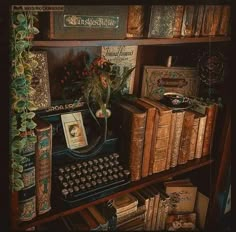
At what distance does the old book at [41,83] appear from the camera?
4.50 ft

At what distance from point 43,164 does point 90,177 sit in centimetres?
25

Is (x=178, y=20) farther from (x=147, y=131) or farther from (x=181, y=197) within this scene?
(x=181, y=197)

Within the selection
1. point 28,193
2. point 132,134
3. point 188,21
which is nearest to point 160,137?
point 132,134

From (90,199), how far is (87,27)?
0.68 m

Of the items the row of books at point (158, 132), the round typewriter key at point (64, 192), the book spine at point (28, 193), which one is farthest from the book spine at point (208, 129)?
the book spine at point (28, 193)

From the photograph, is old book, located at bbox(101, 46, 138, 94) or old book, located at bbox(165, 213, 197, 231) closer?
old book, located at bbox(101, 46, 138, 94)

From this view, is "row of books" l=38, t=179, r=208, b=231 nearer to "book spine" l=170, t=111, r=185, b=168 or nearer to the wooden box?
"book spine" l=170, t=111, r=185, b=168

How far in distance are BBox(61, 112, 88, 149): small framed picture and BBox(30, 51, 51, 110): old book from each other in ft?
0.35

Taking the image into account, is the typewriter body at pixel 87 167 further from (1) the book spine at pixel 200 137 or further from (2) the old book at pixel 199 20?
(2) the old book at pixel 199 20

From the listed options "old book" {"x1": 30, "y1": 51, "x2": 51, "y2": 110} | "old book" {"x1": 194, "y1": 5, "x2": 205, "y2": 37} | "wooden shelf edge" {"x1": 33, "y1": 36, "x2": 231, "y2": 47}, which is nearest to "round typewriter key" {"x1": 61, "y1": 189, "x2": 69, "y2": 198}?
"old book" {"x1": 30, "y1": 51, "x2": 51, "y2": 110}

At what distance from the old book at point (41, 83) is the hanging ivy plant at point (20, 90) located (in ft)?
0.63

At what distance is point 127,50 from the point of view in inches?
66.4

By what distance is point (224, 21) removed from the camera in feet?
5.30

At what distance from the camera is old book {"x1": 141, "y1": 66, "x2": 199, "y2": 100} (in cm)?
178
